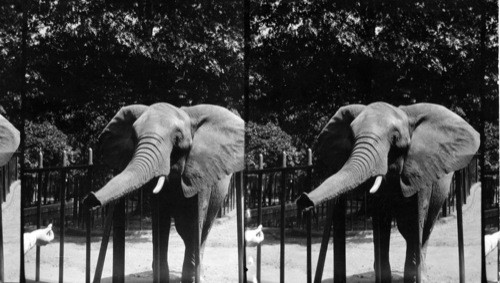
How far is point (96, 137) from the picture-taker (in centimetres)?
401

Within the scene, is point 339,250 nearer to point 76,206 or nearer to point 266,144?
point 266,144

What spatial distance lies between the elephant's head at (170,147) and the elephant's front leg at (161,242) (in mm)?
215

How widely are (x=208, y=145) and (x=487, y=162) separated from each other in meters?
1.66

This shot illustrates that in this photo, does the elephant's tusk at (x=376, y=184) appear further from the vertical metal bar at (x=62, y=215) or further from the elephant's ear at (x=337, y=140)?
the vertical metal bar at (x=62, y=215)

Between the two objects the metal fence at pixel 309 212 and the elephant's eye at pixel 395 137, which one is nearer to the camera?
the elephant's eye at pixel 395 137

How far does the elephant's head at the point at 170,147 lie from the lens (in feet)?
11.9

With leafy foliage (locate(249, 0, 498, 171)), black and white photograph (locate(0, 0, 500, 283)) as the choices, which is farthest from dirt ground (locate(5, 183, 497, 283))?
leafy foliage (locate(249, 0, 498, 171))

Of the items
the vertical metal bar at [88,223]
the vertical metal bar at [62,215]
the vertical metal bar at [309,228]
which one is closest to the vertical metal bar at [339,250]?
the vertical metal bar at [309,228]

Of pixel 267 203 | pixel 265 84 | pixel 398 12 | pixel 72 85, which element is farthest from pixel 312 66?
pixel 72 85

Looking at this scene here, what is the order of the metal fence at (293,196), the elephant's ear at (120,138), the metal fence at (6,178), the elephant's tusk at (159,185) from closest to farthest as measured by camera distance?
the elephant's tusk at (159,185), the elephant's ear at (120,138), the metal fence at (293,196), the metal fence at (6,178)

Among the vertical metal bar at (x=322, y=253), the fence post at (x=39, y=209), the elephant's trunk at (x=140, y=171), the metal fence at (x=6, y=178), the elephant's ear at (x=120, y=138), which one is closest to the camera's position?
the elephant's trunk at (x=140, y=171)

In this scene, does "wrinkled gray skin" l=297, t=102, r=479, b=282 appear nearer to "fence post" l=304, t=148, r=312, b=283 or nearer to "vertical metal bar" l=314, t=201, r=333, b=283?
"fence post" l=304, t=148, r=312, b=283

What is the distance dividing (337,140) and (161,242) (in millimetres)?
1197

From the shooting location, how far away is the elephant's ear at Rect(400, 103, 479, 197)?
12.3 feet
